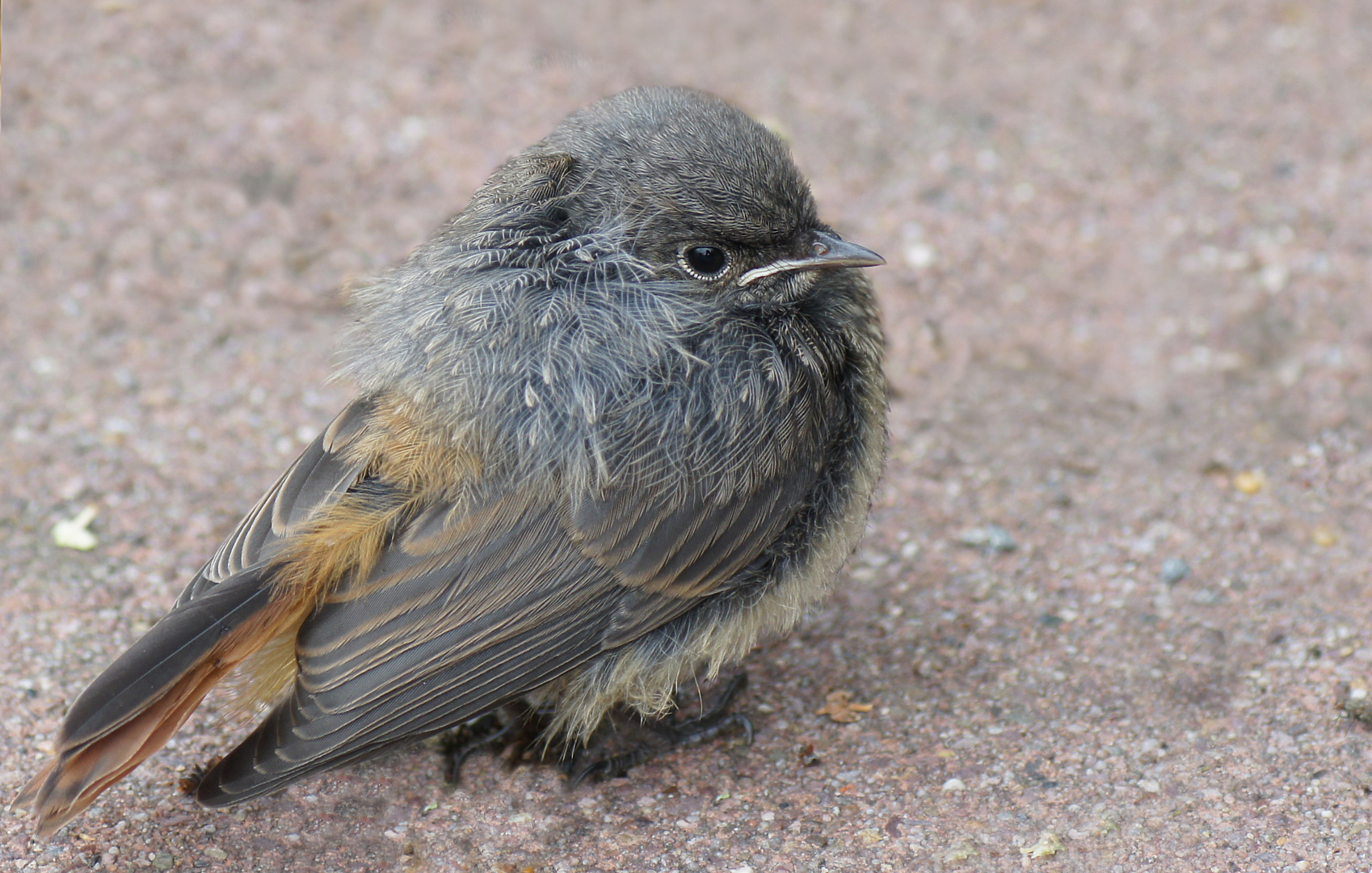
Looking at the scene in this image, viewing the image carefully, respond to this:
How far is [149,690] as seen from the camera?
2836mm

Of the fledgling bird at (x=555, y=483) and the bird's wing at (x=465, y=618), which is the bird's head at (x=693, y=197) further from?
the bird's wing at (x=465, y=618)

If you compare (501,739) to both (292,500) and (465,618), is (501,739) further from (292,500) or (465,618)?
(292,500)

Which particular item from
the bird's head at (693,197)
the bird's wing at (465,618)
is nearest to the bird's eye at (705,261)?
the bird's head at (693,197)

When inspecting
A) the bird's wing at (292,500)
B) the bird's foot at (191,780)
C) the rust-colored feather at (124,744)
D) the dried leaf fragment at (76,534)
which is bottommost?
the bird's foot at (191,780)

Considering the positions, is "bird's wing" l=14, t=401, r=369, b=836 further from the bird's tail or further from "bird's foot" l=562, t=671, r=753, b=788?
"bird's foot" l=562, t=671, r=753, b=788

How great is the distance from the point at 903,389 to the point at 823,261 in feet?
5.66

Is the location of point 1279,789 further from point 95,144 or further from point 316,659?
point 95,144

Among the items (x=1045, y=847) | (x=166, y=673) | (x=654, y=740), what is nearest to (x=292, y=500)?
(x=166, y=673)

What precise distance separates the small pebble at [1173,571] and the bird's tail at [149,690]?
2599 millimetres

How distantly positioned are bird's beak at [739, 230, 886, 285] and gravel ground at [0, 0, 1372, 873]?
3.95 feet

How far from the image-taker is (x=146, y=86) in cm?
592

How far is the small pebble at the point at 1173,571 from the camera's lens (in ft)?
13.3

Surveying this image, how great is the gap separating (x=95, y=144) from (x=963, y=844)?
4625 mm

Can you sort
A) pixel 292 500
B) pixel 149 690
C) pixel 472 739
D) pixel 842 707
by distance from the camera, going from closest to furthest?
1. pixel 149 690
2. pixel 292 500
3. pixel 472 739
4. pixel 842 707
